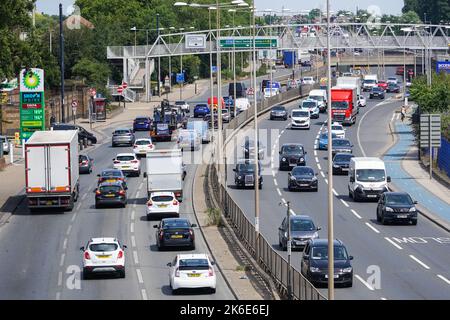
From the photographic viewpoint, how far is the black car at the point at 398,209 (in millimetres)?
56625

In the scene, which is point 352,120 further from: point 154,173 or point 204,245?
point 204,245

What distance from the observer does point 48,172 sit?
6016cm

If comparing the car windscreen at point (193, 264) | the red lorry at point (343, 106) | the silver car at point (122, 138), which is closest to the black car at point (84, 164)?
the silver car at point (122, 138)

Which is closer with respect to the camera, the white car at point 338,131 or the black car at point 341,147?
the black car at point 341,147

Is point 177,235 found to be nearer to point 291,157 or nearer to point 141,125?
point 291,157

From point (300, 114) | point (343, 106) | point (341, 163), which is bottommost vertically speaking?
point (341, 163)

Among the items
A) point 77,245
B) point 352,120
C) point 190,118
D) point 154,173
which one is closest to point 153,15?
point 190,118

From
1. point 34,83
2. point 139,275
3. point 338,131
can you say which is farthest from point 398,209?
point 338,131

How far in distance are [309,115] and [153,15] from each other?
77.9 m

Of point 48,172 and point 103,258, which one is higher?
point 48,172

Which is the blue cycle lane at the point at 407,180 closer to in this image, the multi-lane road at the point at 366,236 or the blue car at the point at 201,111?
the multi-lane road at the point at 366,236

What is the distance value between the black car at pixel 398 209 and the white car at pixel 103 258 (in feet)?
55.9

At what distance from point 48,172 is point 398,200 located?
1697cm

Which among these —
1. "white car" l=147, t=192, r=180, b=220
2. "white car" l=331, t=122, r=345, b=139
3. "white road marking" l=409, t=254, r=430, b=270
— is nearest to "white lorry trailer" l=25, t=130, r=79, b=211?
"white car" l=147, t=192, r=180, b=220
